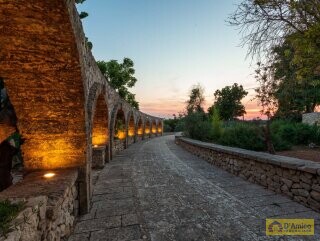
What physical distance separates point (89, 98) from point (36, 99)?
4.24 feet

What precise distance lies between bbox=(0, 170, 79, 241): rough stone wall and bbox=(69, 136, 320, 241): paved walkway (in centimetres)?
38

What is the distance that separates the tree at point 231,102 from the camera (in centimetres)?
4584

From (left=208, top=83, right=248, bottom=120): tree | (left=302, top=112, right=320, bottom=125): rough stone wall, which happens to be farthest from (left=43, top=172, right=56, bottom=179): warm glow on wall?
(left=208, top=83, right=248, bottom=120): tree

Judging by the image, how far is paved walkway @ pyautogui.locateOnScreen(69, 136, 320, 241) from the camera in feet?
11.0

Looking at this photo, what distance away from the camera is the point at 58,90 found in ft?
13.4

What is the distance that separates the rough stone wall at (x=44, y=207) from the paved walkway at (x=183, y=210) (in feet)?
1.24

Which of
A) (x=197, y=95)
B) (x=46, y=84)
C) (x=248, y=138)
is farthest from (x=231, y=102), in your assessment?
(x=46, y=84)

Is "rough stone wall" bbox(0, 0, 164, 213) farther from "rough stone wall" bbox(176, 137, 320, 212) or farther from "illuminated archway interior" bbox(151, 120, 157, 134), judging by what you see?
"illuminated archway interior" bbox(151, 120, 157, 134)

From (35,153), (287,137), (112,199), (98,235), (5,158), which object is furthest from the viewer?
(287,137)

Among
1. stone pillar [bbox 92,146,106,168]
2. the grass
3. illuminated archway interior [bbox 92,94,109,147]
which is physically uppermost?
illuminated archway interior [bbox 92,94,109,147]

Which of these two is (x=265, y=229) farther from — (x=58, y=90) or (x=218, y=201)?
(x=58, y=90)

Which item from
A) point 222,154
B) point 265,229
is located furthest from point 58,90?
point 222,154

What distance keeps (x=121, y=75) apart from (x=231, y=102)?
31.2 m

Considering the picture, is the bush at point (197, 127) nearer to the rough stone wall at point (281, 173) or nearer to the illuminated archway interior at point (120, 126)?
the illuminated archway interior at point (120, 126)
